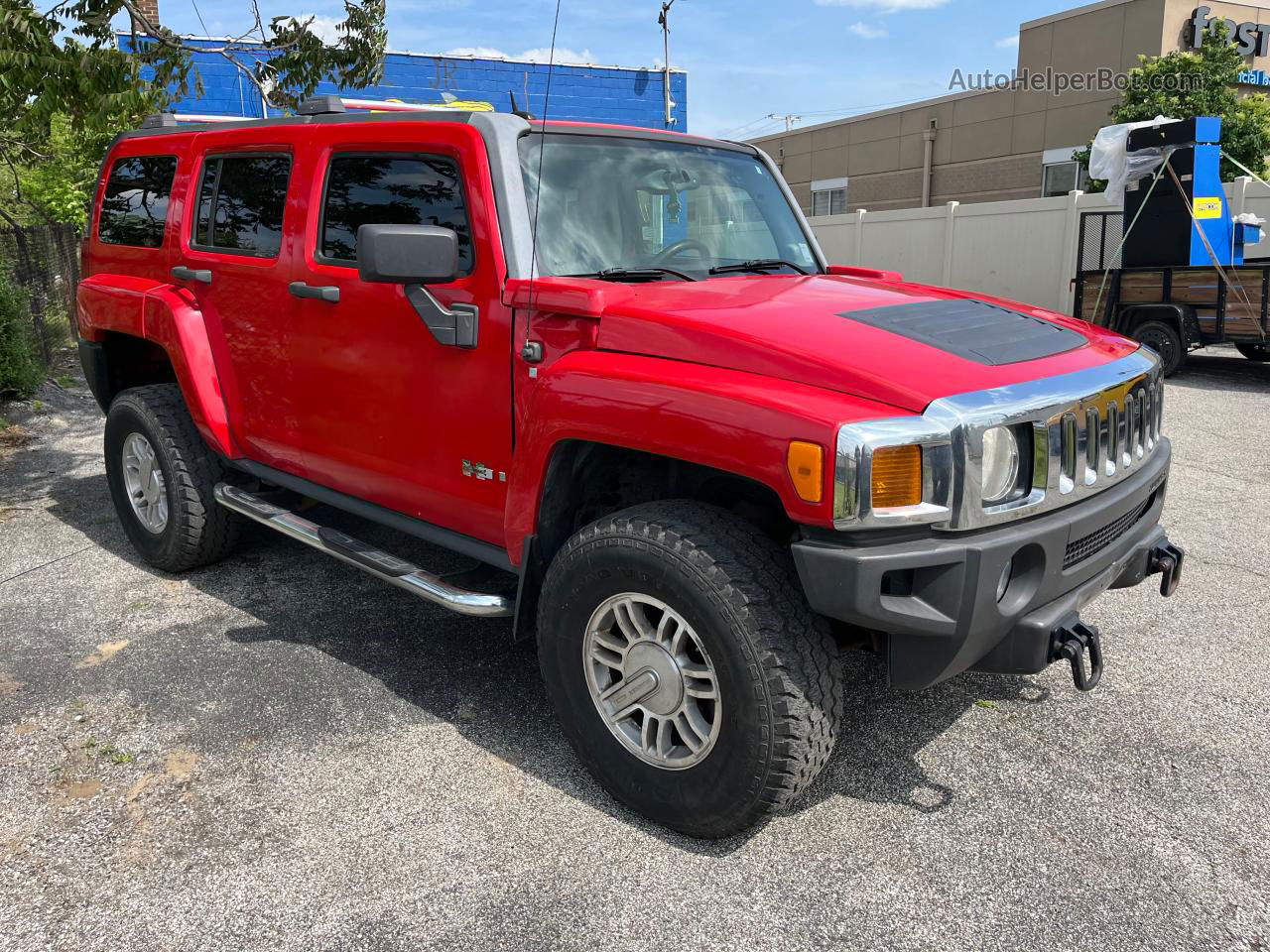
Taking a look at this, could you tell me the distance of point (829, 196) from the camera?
109 ft

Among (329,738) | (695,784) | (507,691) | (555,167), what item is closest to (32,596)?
(329,738)

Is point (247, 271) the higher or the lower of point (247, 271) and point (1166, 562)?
the higher

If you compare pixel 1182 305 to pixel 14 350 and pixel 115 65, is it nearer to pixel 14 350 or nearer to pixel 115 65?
pixel 115 65

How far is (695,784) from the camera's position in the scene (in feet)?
9.13

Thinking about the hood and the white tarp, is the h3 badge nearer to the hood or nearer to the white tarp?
the hood

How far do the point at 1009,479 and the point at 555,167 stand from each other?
1.79 metres

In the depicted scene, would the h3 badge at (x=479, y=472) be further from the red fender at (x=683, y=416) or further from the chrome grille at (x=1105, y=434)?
the chrome grille at (x=1105, y=434)

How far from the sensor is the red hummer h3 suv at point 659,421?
250 centimetres

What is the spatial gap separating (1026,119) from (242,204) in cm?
2570

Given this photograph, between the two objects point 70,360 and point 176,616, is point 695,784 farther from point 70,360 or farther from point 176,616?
point 70,360

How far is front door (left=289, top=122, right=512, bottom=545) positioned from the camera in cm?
330

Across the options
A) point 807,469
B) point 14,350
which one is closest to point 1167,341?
point 807,469

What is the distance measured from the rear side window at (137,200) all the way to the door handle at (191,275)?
1.09ft

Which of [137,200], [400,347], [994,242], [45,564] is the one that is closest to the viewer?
[400,347]
